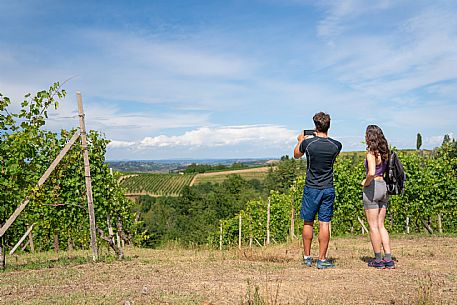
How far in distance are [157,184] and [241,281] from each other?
81.8 metres

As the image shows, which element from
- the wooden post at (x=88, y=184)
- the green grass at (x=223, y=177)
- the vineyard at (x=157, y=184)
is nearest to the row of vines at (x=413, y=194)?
the wooden post at (x=88, y=184)

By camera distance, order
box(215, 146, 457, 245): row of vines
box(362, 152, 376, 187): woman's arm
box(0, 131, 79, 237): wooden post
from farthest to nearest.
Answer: box(215, 146, 457, 245): row of vines → box(0, 131, 79, 237): wooden post → box(362, 152, 376, 187): woman's arm

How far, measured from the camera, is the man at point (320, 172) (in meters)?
5.30

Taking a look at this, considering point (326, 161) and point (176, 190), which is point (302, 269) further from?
point (176, 190)

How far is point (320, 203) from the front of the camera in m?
5.44

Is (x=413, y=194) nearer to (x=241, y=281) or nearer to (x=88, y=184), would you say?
(x=241, y=281)

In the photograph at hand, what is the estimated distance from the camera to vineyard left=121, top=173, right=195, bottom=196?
3024 inches

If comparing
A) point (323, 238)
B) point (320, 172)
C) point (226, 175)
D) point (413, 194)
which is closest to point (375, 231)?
point (323, 238)

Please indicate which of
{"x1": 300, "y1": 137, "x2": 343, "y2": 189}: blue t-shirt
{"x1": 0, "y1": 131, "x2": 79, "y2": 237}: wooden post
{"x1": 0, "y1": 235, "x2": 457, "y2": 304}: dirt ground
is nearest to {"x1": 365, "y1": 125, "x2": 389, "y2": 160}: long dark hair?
{"x1": 300, "y1": 137, "x2": 343, "y2": 189}: blue t-shirt

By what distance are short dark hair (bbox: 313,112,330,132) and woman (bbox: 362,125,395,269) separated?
534 millimetres

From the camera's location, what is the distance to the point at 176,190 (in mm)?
78000

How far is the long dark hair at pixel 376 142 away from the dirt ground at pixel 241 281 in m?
1.52

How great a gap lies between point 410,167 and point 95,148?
899 cm

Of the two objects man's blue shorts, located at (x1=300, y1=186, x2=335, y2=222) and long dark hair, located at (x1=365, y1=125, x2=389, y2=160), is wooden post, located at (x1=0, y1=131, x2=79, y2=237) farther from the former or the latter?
long dark hair, located at (x1=365, y1=125, x2=389, y2=160)
